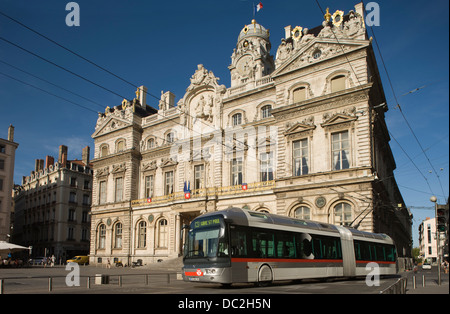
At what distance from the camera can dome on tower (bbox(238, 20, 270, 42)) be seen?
1903 inches

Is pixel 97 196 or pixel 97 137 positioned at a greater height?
pixel 97 137

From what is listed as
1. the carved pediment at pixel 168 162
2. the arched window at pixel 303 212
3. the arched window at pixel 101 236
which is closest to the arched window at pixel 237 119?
the carved pediment at pixel 168 162

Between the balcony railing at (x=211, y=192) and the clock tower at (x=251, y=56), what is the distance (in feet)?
35.7

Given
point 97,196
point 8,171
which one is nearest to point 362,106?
point 97,196

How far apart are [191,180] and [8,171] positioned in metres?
24.5

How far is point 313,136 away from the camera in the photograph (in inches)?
1329

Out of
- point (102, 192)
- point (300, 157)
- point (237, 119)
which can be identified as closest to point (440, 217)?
point (300, 157)

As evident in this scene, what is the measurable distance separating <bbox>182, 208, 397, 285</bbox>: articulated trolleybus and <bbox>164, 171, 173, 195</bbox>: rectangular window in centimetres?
2511

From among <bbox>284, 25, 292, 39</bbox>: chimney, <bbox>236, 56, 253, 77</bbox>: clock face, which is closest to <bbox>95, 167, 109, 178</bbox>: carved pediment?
<bbox>236, 56, 253, 77</bbox>: clock face

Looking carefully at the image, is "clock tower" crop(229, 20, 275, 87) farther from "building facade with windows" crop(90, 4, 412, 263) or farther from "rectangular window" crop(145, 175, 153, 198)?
"rectangular window" crop(145, 175, 153, 198)

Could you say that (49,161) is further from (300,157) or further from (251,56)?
(300,157)

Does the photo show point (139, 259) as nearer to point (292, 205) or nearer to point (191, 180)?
point (191, 180)

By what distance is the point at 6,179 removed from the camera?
51.6 meters
